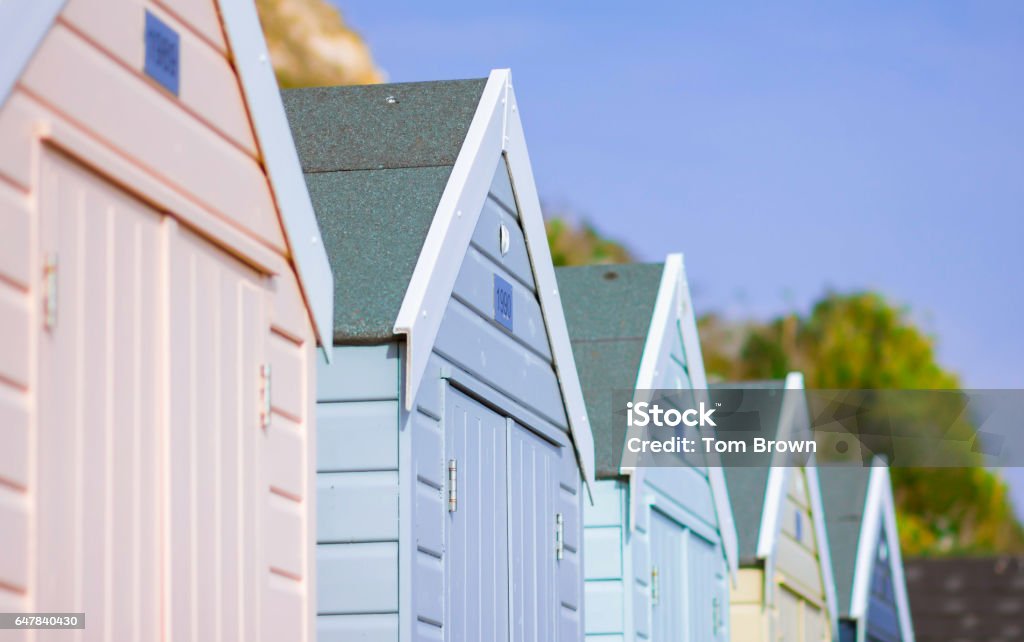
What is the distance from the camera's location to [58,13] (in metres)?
4.16

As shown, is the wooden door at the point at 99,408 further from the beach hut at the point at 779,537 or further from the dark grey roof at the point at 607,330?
the beach hut at the point at 779,537

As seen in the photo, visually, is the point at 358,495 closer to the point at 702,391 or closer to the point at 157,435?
the point at 157,435

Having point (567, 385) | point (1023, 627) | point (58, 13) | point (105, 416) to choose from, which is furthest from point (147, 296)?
point (1023, 627)

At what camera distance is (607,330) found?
10875 millimetres

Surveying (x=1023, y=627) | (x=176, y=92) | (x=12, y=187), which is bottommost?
(x=1023, y=627)

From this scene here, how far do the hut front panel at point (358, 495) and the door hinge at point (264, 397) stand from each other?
1253 mm

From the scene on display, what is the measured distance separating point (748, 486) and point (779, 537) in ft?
1.58

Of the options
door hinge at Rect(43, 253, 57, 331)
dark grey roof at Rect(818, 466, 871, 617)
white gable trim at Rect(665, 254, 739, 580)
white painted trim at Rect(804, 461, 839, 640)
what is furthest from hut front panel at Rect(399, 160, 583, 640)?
dark grey roof at Rect(818, 466, 871, 617)

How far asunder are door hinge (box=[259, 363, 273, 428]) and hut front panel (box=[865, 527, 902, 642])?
507 inches

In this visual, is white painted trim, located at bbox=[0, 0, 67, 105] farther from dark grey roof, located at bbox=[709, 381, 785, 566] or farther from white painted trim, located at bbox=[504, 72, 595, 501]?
dark grey roof, located at bbox=[709, 381, 785, 566]

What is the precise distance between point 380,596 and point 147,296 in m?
2.20

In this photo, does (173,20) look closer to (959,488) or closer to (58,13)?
(58,13)

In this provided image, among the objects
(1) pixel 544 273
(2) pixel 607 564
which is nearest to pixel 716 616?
(2) pixel 607 564

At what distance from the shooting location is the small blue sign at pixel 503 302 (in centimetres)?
770
